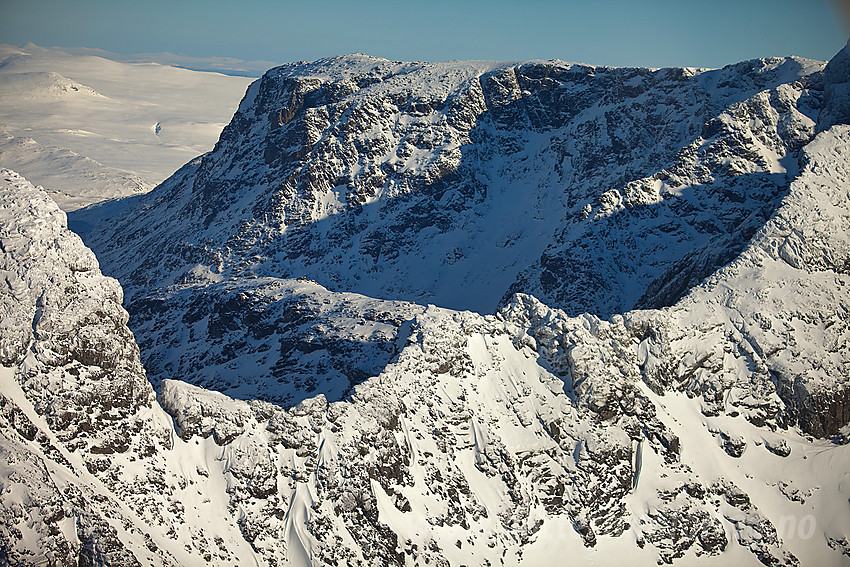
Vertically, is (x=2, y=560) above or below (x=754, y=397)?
below

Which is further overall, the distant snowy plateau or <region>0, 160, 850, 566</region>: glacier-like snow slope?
the distant snowy plateau

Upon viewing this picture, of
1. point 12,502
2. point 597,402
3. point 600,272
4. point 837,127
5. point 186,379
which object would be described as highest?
point 837,127

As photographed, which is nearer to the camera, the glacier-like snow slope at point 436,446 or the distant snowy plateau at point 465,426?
the glacier-like snow slope at point 436,446

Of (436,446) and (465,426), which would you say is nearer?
(436,446)

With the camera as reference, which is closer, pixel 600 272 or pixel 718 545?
pixel 718 545

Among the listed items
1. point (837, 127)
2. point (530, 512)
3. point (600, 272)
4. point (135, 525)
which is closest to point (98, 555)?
point (135, 525)

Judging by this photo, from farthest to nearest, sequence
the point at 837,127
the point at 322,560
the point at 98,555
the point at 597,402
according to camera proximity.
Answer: the point at 837,127, the point at 597,402, the point at 322,560, the point at 98,555

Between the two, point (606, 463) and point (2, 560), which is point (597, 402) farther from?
point (2, 560)

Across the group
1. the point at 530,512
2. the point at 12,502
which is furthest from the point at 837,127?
the point at 12,502

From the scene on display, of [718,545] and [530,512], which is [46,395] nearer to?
[530,512]

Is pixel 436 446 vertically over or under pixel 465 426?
under

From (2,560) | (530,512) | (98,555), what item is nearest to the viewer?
(2,560)
